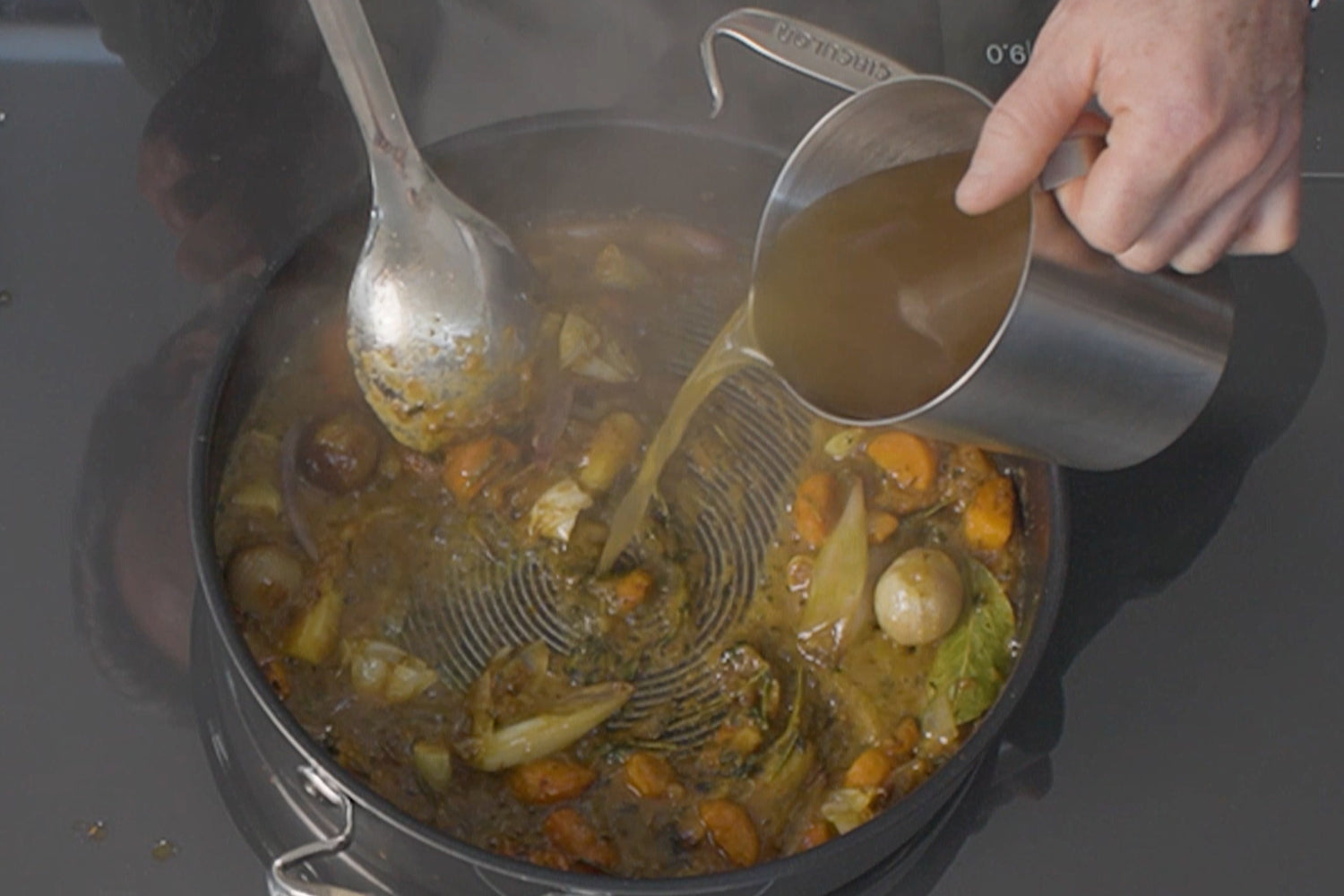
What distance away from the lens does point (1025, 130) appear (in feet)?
3.95

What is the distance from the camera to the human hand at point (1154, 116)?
122cm

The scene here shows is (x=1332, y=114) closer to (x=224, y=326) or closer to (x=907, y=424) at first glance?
(x=907, y=424)

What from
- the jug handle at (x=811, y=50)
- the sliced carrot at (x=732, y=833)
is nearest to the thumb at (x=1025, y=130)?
the jug handle at (x=811, y=50)

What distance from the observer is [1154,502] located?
1795 millimetres

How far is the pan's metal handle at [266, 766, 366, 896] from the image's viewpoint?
49.1 inches

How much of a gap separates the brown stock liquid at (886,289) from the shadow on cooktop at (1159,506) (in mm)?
444

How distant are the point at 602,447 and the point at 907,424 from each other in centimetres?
48

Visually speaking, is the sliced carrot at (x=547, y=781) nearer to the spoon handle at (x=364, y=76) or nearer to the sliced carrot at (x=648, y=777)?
the sliced carrot at (x=648, y=777)

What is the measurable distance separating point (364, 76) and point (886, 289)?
55 centimetres

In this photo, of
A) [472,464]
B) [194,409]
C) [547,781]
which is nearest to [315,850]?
[547,781]

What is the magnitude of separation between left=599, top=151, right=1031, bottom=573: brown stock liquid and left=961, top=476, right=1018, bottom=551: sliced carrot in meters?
0.34

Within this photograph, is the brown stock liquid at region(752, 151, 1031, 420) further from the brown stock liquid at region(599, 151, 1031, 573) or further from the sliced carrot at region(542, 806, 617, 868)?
the sliced carrot at region(542, 806, 617, 868)

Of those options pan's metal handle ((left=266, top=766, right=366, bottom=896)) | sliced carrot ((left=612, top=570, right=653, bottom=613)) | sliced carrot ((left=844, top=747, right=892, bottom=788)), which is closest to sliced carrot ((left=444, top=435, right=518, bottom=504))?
sliced carrot ((left=612, top=570, right=653, bottom=613))

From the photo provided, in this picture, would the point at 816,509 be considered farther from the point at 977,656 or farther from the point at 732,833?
the point at 732,833
